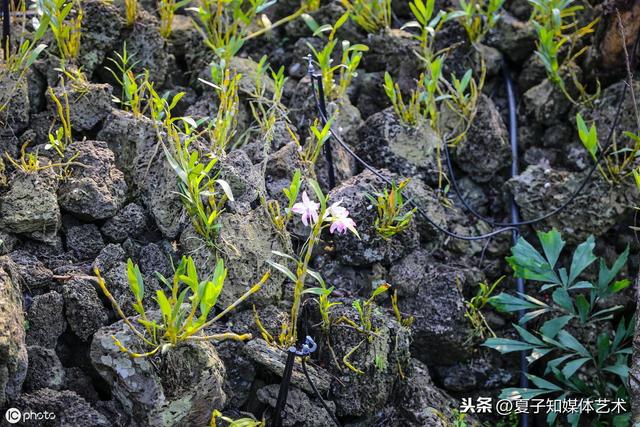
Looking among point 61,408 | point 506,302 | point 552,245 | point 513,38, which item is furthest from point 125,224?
point 513,38

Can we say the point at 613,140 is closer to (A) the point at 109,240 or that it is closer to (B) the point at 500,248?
(B) the point at 500,248

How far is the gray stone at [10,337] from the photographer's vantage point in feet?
6.28

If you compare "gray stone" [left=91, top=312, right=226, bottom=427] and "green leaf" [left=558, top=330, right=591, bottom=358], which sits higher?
"gray stone" [left=91, top=312, right=226, bottom=427]

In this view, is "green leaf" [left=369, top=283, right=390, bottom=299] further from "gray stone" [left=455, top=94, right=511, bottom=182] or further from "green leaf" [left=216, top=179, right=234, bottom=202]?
"gray stone" [left=455, top=94, right=511, bottom=182]

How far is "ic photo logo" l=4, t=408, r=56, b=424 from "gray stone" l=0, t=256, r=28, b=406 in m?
0.03

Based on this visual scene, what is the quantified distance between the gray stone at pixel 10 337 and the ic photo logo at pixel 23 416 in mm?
29

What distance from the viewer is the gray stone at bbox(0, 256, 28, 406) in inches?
75.4

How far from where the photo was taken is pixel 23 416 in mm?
1997

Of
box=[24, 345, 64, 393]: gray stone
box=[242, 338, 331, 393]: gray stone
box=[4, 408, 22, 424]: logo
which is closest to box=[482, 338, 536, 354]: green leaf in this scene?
box=[242, 338, 331, 393]: gray stone

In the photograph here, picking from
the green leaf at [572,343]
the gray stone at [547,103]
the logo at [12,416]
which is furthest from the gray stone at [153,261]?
the gray stone at [547,103]

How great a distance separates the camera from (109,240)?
2404 millimetres

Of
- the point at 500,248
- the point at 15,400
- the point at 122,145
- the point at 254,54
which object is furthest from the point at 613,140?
the point at 15,400

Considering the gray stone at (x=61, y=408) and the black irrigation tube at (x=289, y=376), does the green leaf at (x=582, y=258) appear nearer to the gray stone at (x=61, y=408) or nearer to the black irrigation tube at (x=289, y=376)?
the black irrigation tube at (x=289, y=376)

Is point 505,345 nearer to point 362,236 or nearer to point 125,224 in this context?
point 362,236
